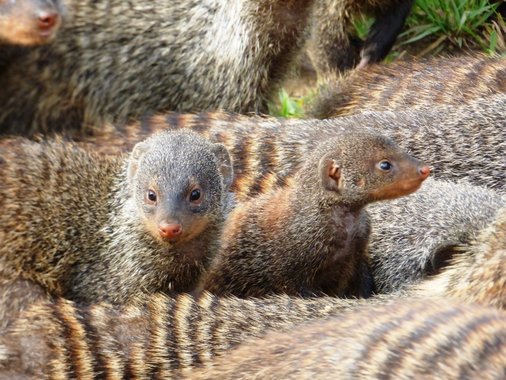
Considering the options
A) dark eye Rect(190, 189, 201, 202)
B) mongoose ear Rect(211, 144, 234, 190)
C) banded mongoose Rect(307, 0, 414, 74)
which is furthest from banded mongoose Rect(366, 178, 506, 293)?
banded mongoose Rect(307, 0, 414, 74)

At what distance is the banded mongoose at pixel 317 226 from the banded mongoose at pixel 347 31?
5.01 ft

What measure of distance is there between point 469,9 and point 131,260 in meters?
2.24

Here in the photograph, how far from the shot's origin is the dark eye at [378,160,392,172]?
102 inches

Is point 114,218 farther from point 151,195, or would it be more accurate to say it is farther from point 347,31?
point 347,31

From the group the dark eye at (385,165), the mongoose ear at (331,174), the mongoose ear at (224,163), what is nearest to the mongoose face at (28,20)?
the mongoose ear at (224,163)

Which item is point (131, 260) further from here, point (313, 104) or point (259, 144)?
point (313, 104)

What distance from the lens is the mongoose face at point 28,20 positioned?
286 cm

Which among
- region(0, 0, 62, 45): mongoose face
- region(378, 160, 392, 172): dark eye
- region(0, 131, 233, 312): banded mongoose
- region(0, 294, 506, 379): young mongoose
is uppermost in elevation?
region(0, 0, 62, 45): mongoose face

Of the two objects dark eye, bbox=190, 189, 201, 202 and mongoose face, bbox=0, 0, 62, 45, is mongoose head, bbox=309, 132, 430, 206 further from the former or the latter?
mongoose face, bbox=0, 0, 62, 45

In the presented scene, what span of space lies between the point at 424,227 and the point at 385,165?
0.90ft

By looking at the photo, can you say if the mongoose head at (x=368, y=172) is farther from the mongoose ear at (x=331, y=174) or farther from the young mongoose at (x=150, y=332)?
the young mongoose at (x=150, y=332)

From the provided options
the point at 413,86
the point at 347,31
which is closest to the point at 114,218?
the point at 413,86

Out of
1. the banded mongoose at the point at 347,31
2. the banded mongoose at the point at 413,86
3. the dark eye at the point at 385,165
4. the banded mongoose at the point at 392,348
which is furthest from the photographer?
the banded mongoose at the point at 347,31

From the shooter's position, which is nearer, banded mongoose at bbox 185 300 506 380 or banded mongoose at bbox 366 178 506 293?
banded mongoose at bbox 185 300 506 380
